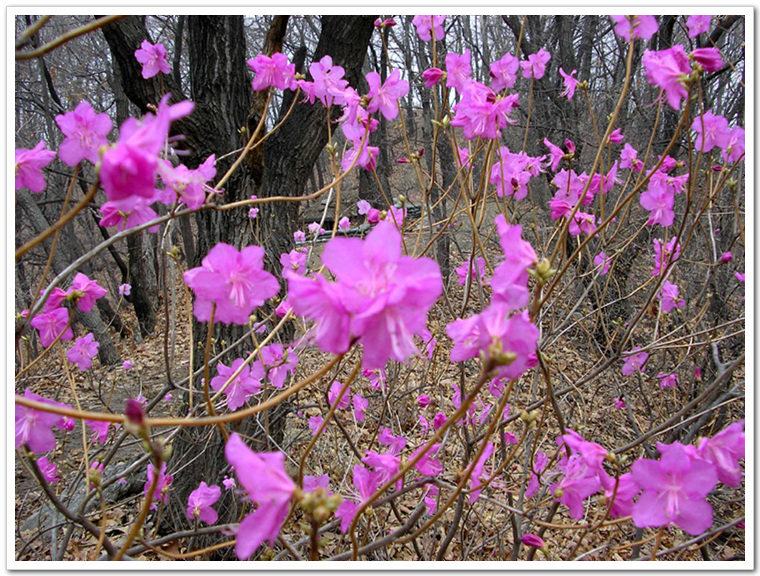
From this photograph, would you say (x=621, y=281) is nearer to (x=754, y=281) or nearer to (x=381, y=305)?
(x=754, y=281)

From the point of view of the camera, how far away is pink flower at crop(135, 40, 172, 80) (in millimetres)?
2268

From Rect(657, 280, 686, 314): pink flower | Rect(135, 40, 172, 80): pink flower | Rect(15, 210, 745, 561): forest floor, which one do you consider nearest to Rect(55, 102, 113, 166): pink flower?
Rect(15, 210, 745, 561): forest floor

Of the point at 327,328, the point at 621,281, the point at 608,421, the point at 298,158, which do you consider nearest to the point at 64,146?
the point at 327,328

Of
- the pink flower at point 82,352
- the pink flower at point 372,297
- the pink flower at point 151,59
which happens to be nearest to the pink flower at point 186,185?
the pink flower at point 372,297

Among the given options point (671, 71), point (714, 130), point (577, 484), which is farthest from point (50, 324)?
point (714, 130)

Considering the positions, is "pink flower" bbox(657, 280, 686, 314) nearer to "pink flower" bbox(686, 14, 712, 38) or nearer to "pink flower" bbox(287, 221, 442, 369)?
"pink flower" bbox(686, 14, 712, 38)

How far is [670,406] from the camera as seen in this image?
3957mm

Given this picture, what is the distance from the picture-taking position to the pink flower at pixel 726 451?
946 millimetres

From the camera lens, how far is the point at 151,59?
2.30 m

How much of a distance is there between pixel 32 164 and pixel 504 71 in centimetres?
163

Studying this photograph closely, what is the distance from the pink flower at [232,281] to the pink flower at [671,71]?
3.83 ft

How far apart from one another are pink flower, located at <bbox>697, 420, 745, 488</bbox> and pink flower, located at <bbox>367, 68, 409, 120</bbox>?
133 centimetres

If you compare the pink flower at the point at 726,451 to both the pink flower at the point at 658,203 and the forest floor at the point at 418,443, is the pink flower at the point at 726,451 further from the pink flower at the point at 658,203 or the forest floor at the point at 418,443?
the pink flower at the point at 658,203

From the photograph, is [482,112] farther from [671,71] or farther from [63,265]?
[63,265]
